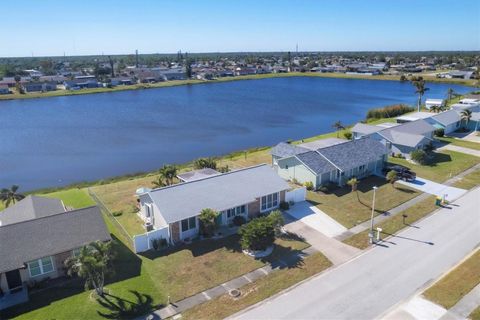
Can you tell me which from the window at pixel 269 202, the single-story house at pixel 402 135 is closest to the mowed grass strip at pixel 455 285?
the window at pixel 269 202

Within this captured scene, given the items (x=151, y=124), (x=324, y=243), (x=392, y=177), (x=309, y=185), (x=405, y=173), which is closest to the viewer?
(x=324, y=243)

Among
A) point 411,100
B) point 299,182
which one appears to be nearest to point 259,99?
point 411,100

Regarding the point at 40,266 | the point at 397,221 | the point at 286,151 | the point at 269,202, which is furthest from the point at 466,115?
the point at 40,266

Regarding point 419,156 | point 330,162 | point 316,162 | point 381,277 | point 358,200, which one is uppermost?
point 316,162

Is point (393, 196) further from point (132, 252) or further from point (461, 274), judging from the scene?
point (132, 252)

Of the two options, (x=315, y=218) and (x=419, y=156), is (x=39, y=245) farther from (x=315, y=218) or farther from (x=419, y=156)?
(x=419, y=156)

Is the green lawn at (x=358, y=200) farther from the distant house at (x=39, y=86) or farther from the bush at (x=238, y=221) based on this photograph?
the distant house at (x=39, y=86)
